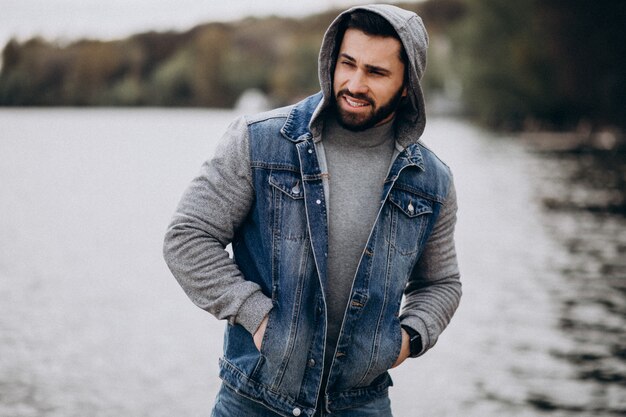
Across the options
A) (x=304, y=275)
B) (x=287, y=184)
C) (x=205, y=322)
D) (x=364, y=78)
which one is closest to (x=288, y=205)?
(x=287, y=184)

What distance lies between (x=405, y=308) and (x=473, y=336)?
17.9 feet

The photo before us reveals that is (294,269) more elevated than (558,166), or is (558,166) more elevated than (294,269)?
(558,166)

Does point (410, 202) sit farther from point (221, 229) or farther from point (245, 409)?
point (245, 409)

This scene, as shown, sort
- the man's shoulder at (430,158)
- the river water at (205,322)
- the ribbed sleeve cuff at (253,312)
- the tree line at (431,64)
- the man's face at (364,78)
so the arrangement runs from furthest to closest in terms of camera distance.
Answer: the tree line at (431,64)
the river water at (205,322)
the man's shoulder at (430,158)
the man's face at (364,78)
the ribbed sleeve cuff at (253,312)

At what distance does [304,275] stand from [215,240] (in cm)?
26

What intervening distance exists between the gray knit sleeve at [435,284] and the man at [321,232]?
0.06 m

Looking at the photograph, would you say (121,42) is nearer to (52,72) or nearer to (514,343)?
(52,72)

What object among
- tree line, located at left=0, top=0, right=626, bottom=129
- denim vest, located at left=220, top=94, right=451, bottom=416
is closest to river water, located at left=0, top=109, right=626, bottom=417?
denim vest, located at left=220, top=94, right=451, bottom=416

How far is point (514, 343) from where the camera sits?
7637 mm

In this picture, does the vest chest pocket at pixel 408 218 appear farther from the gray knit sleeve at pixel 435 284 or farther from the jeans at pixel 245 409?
the jeans at pixel 245 409

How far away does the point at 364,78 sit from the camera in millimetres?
2371

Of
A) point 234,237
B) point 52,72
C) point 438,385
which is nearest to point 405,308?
point 234,237

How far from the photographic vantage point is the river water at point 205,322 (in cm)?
613

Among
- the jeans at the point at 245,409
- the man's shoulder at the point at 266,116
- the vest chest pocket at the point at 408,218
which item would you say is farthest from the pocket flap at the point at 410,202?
the jeans at the point at 245,409
